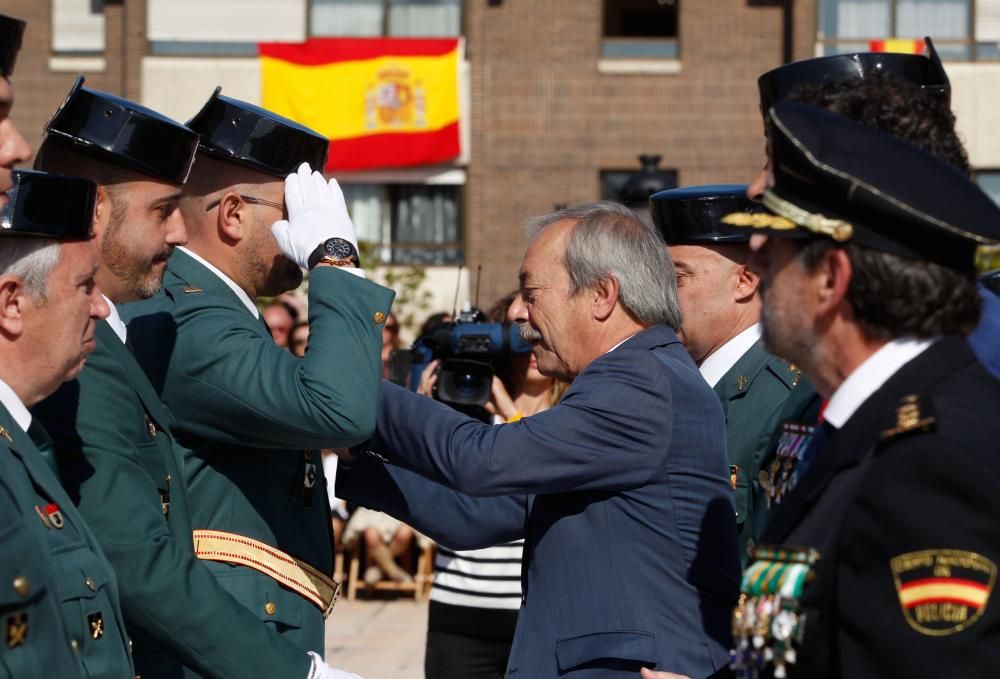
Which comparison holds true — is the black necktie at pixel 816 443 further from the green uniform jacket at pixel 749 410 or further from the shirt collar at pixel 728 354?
the shirt collar at pixel 728 354

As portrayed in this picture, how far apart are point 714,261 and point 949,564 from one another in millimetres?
2660

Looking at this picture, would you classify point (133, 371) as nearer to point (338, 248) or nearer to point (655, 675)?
point (338, 248)

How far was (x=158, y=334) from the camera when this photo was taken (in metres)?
3.52

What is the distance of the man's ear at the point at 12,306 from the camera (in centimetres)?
285

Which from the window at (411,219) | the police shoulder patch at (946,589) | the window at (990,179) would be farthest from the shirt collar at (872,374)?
the window at (990,179)

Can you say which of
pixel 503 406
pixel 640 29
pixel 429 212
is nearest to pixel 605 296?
pixel 503 406

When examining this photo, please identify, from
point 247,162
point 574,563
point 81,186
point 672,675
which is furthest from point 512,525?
point 81,186

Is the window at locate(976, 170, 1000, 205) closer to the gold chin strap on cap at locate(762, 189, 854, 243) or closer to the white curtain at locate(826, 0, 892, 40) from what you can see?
the white curtain at locate(826, 0, 892, 40)

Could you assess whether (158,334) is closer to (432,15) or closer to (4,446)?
(4,446)

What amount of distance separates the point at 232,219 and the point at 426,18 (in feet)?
57.7

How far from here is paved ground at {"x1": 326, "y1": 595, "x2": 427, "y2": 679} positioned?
919 centimetres

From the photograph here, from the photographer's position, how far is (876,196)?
2.38 metres

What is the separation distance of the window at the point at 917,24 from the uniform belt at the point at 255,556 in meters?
18.0

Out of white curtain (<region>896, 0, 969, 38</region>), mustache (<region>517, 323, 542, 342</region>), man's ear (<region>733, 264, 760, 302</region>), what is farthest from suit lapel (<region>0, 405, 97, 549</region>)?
white curtain (<region>896, 0, 969, 38</region>)
